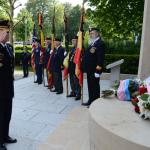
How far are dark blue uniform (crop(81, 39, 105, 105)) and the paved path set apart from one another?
2.05 feet

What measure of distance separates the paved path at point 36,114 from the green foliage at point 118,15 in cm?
642

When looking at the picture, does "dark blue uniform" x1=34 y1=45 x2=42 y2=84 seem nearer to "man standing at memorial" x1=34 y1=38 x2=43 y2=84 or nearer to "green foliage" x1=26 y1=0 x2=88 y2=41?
"man standing at memorial" x1=34 y1=38 x2=43 y2=84

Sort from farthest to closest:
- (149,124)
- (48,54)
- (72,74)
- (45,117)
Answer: (48,54) < (72,74) < (45,117) < (149,124)

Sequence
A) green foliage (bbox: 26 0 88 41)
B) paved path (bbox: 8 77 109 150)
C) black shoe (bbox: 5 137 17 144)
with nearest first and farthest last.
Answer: black shoe (bbox: 5 137 17 144) → paved path (bbox: 8 77 109 150) → green foliage (bbox: 26 0 88 41)

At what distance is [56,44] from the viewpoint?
810 centimetres

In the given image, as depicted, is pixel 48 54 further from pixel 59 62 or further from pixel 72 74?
pixel 72 74

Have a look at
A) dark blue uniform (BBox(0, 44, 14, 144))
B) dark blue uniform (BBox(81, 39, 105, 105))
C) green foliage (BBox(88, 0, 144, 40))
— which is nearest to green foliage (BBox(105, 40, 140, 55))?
green foliage (BBox(88, 0, 144, 40))

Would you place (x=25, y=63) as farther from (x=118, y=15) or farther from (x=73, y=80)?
(x=73, y=80)

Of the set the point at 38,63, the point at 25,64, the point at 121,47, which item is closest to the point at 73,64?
the point at 38,63

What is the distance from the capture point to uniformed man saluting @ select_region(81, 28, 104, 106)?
5875 mm

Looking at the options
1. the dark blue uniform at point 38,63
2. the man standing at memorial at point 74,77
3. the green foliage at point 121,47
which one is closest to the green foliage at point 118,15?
the green foliage at point 121,47

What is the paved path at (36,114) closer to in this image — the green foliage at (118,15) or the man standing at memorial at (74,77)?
the man standing at memorial at (74,77)

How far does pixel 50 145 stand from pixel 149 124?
178 cm

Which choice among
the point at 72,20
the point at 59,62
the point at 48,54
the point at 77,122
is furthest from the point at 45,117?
the point at 72,20
